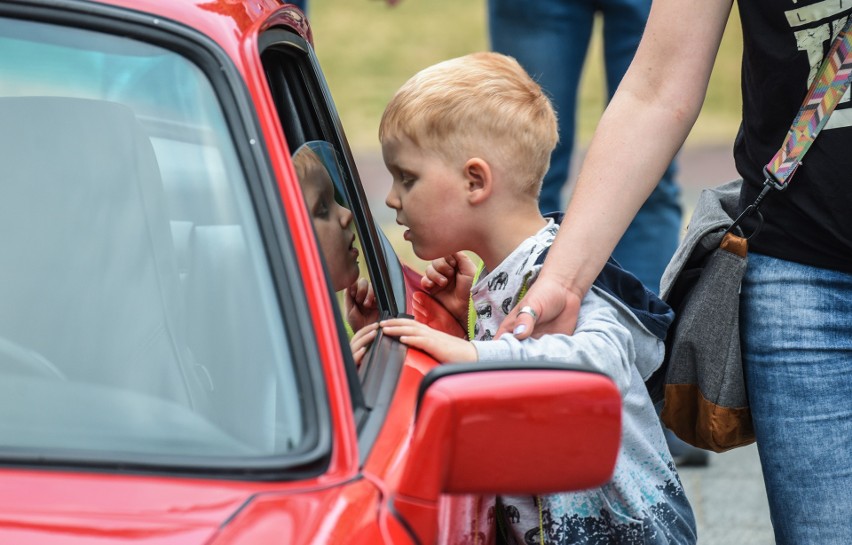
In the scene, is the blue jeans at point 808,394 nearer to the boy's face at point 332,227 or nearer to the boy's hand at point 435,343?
the boy's hand at point 435,343

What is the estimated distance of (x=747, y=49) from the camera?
208cm

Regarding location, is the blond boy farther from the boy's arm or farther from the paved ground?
the paved ground

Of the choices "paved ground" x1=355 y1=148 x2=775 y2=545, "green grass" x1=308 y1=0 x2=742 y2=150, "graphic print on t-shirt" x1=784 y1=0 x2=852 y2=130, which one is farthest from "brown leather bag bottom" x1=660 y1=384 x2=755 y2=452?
"green grass" x1=308 y1=0 x2=742 y2=150

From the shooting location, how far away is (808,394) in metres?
2.04

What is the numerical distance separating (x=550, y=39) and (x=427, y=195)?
219 cm

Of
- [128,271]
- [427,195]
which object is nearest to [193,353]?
[128,271]

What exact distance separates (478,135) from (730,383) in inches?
23.6

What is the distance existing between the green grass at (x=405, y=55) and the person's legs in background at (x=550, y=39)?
6067mm

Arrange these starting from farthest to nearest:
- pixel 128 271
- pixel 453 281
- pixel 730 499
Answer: pixel 730 499
pixel 453 281
pixel 128 271

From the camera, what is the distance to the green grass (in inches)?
455

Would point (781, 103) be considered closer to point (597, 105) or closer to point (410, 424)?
point (410, 424)

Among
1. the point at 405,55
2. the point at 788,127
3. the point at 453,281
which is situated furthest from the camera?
the point at 405,55

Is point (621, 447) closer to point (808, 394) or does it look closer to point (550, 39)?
point (808, 394)

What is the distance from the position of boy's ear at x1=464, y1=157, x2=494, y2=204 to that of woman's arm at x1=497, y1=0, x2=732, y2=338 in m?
0.16
